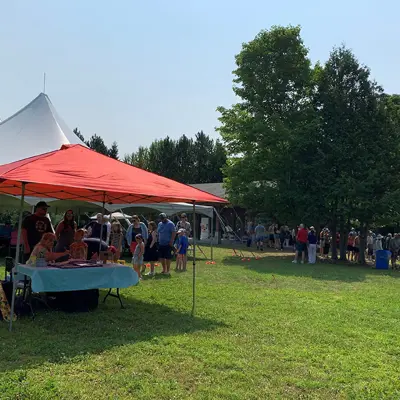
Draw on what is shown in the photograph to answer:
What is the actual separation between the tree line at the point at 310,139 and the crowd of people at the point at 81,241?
29.3 ft

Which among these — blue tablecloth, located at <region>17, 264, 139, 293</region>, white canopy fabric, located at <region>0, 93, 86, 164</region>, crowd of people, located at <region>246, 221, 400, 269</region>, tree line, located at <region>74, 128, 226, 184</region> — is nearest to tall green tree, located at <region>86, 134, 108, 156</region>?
tree line, located at <region>74, 128, 226, 184</region>

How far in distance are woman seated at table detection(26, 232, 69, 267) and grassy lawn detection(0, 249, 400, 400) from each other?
80cm

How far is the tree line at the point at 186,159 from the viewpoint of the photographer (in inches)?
2035

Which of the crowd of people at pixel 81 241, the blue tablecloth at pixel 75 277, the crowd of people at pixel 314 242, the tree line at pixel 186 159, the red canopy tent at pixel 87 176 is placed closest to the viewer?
the red canopy tent at pixel 87 176

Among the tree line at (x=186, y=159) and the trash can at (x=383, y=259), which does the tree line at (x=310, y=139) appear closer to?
the trash can at (x=383, y=259)

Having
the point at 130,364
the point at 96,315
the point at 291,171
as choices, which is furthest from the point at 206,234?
the point at 130,364

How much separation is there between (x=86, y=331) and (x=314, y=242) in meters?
13.5

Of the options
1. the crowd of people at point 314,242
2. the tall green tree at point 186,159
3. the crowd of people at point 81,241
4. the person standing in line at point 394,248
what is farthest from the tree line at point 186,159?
the crowd of people at point 81,241

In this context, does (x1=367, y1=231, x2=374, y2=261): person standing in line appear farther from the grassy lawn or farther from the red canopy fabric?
the red canopy fabric

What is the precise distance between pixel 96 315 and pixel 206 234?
2532 cm

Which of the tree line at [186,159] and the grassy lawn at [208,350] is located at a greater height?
the tree line at [186,159]

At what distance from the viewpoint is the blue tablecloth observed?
253 inches

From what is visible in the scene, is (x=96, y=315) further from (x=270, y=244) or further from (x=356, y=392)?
(x=270, y=244)

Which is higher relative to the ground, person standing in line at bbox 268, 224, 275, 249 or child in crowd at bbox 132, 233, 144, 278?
person standing in line at bbox 268, 224, 275, 249
